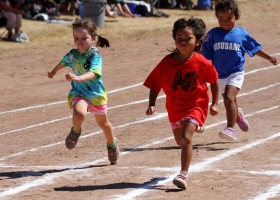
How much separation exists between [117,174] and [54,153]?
169cm

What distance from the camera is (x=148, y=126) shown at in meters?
13.2

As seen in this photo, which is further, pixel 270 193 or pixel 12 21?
pixel 12 21

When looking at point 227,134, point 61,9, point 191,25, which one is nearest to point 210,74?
point 191,25

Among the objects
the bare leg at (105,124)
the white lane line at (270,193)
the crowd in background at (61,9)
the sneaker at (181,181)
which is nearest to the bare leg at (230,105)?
the bare leg at (105,124)

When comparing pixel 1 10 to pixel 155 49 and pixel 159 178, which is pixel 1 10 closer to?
pixel 155 49

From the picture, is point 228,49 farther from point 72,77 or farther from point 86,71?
point 72,77

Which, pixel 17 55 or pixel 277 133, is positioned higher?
pixel 277 133

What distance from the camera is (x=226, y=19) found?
1166cm

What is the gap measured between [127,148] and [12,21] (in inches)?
553

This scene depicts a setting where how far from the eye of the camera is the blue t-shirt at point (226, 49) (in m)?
11.6

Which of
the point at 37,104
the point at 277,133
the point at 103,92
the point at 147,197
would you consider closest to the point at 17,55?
the point at 37,104

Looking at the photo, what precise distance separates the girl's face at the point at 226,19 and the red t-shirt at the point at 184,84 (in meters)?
2.49

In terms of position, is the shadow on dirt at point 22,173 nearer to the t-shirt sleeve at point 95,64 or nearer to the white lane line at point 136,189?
the white lane line at point 136,189

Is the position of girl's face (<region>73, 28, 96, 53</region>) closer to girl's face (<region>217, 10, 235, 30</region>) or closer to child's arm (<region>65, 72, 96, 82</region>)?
child's arm (<region>65, 72, 96, 82</region>)
